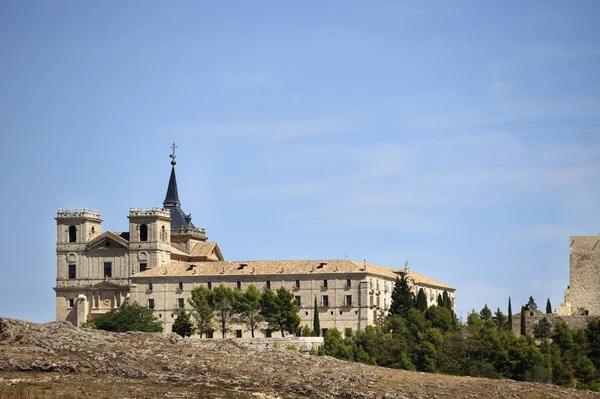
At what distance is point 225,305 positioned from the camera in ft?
380

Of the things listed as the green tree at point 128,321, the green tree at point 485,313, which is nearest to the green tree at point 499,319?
the green tree at point 485,313

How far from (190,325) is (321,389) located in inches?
1728

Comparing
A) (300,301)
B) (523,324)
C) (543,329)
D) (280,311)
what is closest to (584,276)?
(543,329)

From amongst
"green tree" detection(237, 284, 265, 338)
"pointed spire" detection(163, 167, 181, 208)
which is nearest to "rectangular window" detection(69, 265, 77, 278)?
"pointed spire" detection(163, 167, 181, 208)

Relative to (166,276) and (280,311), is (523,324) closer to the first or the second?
(280,311)

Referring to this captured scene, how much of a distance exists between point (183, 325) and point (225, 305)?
11.5 feet

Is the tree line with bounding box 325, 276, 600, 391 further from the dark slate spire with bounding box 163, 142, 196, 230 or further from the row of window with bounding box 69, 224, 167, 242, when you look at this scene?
the dark slate spire with bounding box 163, 142, 196, 230

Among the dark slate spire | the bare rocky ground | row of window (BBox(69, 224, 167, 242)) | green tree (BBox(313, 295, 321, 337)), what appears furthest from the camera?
the dark slate spire

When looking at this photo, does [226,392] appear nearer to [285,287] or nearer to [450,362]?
[450,362]

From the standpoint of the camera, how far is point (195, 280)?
120062mm

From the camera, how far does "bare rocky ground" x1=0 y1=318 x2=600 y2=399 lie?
6869 centimetres

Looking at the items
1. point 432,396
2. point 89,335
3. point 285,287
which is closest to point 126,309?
point 285,287

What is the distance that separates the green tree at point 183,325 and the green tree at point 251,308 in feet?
11.8

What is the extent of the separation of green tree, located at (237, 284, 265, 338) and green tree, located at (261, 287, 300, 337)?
1.67 ft
